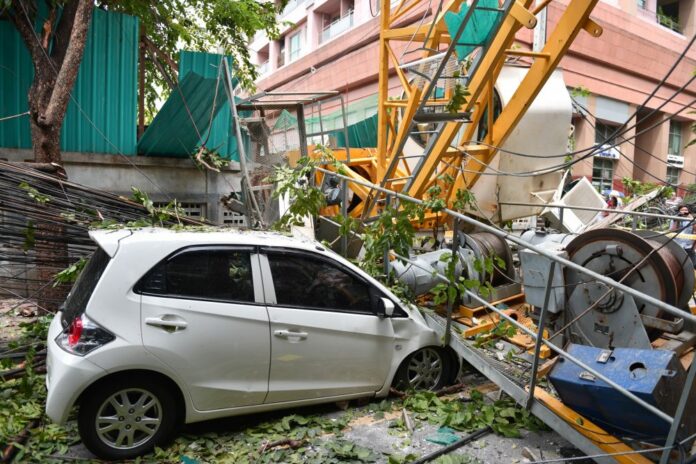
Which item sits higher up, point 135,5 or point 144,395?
point 135,5

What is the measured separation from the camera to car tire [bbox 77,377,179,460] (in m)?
3.53

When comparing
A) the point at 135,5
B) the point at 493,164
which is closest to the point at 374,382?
the point at 493,164

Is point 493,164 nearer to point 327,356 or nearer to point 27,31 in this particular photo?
point 327,356

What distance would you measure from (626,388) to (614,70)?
1850cm

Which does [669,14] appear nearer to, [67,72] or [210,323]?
[67,72]

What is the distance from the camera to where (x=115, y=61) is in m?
8.98

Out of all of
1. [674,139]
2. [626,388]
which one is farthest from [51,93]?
[674,139]

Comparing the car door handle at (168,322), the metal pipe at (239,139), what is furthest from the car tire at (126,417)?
the metal pipe at (239,139)

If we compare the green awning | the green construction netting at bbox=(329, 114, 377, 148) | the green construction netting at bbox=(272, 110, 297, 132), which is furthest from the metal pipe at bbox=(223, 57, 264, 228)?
the green construction netting at bbox=(329, 114, 377, 148)

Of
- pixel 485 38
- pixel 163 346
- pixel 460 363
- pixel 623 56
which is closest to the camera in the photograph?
pixel 163 346

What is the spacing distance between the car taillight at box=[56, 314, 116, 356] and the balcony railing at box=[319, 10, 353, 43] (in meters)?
22.4

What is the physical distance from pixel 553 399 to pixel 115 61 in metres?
8.81

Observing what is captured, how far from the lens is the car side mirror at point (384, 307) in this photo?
434 centimetres

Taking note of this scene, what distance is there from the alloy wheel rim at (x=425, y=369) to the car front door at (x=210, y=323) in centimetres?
147
